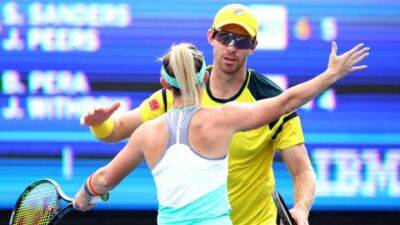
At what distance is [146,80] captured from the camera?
768 cm

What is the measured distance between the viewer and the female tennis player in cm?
439

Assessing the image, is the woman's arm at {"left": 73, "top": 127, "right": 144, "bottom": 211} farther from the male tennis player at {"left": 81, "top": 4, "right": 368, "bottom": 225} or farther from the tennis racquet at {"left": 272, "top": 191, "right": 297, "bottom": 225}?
the tennis racquet at {"left": 272, "top": 191, "right": 297, "bottom": 225}

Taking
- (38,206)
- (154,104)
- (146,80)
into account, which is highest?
(154,104)

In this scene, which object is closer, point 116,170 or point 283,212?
point 116,170

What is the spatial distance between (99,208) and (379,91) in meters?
2.04

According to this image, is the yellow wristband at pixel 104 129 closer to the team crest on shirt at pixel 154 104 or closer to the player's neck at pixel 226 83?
the team crest on shirt at pixel 154 104

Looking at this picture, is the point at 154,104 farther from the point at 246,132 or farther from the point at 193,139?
the point at 193,139

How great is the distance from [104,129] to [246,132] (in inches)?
25.9

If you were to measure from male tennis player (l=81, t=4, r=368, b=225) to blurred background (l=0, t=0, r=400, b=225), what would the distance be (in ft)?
7.28

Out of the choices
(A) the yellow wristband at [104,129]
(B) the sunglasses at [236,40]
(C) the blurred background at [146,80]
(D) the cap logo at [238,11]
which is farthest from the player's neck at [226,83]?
(C) the blurred background at [146,80]

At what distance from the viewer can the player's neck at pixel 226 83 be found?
5387 millimetres

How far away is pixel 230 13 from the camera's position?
536cm

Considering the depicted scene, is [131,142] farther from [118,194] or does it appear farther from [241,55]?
[118,194]

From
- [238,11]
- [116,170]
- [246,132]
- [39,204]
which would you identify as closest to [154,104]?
[246,132]
